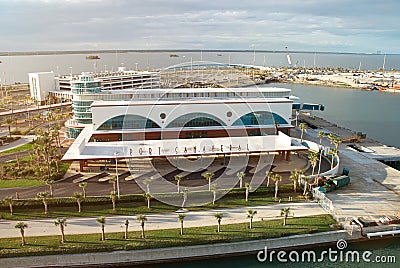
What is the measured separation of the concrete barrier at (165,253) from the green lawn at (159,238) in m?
0.31

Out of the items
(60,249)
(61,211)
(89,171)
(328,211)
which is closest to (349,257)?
(328,211)

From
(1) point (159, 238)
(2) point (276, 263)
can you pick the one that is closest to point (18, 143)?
(1) point (159, 238)

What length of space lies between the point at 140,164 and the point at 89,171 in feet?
18.7

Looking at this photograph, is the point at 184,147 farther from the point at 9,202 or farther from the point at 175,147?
the point at 9,202

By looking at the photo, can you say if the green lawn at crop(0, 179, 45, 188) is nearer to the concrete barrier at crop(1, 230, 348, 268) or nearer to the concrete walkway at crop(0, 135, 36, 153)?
the concrete barrier at crop(1, 230, 348, 268)

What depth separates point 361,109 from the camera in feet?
286

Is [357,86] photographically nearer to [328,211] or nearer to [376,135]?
[376,135]

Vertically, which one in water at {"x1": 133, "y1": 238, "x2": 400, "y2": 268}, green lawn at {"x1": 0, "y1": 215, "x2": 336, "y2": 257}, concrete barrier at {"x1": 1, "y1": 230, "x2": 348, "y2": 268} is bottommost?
water at {"x1": 133, "y1": 238, "x2": 400, "y2": 268}

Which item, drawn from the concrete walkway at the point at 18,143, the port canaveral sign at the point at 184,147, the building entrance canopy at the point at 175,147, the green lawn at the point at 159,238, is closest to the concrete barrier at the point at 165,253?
the green lawn at the point at 159,238

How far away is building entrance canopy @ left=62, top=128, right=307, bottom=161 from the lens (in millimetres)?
36188

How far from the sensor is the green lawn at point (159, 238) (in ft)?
77.7

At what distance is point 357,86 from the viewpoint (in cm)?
12975

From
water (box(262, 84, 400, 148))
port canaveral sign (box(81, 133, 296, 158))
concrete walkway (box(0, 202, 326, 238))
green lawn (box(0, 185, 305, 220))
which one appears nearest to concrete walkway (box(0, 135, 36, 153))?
port canaveral sign (box(81, 133, 296, 158))

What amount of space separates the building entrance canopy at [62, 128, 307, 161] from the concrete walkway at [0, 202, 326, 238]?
28.0ft
